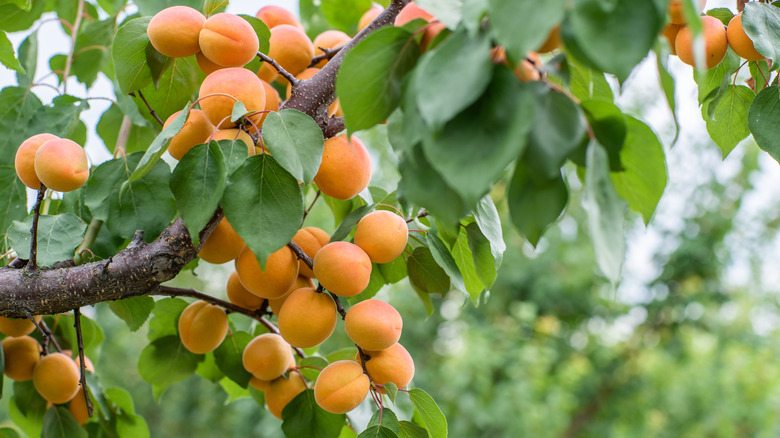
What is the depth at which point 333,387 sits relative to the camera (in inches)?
21.1

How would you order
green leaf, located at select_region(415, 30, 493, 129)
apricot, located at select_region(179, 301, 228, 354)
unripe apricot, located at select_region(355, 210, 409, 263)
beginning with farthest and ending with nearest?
apricot, located at select_region(179, 301, 228, 354)
unripe apricot, located at select_region(355, 210, 409, 263)
green leaf, located at select_region(415, 30, 493, 129)

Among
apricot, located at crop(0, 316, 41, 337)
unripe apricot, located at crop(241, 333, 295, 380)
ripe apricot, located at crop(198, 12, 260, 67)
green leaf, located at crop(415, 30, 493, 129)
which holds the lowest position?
unripe apricot, located at crop(241, 333, 295, 380)

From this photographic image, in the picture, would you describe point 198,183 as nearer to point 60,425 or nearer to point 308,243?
point 308,243

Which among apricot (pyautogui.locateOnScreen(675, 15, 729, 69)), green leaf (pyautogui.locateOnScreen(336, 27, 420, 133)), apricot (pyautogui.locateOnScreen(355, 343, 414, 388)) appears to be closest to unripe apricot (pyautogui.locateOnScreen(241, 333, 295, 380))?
apricot (pyautogui.locateOnScreen(355, 343, 414, 388))

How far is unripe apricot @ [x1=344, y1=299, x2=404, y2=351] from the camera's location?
52 cm

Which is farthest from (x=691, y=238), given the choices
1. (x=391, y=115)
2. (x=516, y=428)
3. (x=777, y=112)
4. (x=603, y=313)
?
(x=391, y=115)

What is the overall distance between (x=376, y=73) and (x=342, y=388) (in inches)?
11.5

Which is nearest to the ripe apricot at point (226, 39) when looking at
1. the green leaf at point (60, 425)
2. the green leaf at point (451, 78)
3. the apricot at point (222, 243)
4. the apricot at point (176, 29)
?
the apricot at point (176, 29)

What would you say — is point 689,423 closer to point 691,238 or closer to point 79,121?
point 691,238

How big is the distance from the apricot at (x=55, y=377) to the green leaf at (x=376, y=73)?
511mm

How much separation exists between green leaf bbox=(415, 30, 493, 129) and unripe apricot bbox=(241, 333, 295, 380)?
0.41 metres

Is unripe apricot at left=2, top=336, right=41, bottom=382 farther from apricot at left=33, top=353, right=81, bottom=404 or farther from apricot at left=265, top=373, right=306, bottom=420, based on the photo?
apricot at left=265, top=373, right=306, bottom=420

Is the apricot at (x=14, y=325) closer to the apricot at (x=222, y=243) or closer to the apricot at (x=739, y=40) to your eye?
the apricot at (x=222, y=243)

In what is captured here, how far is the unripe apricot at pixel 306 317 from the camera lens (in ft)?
1.74
